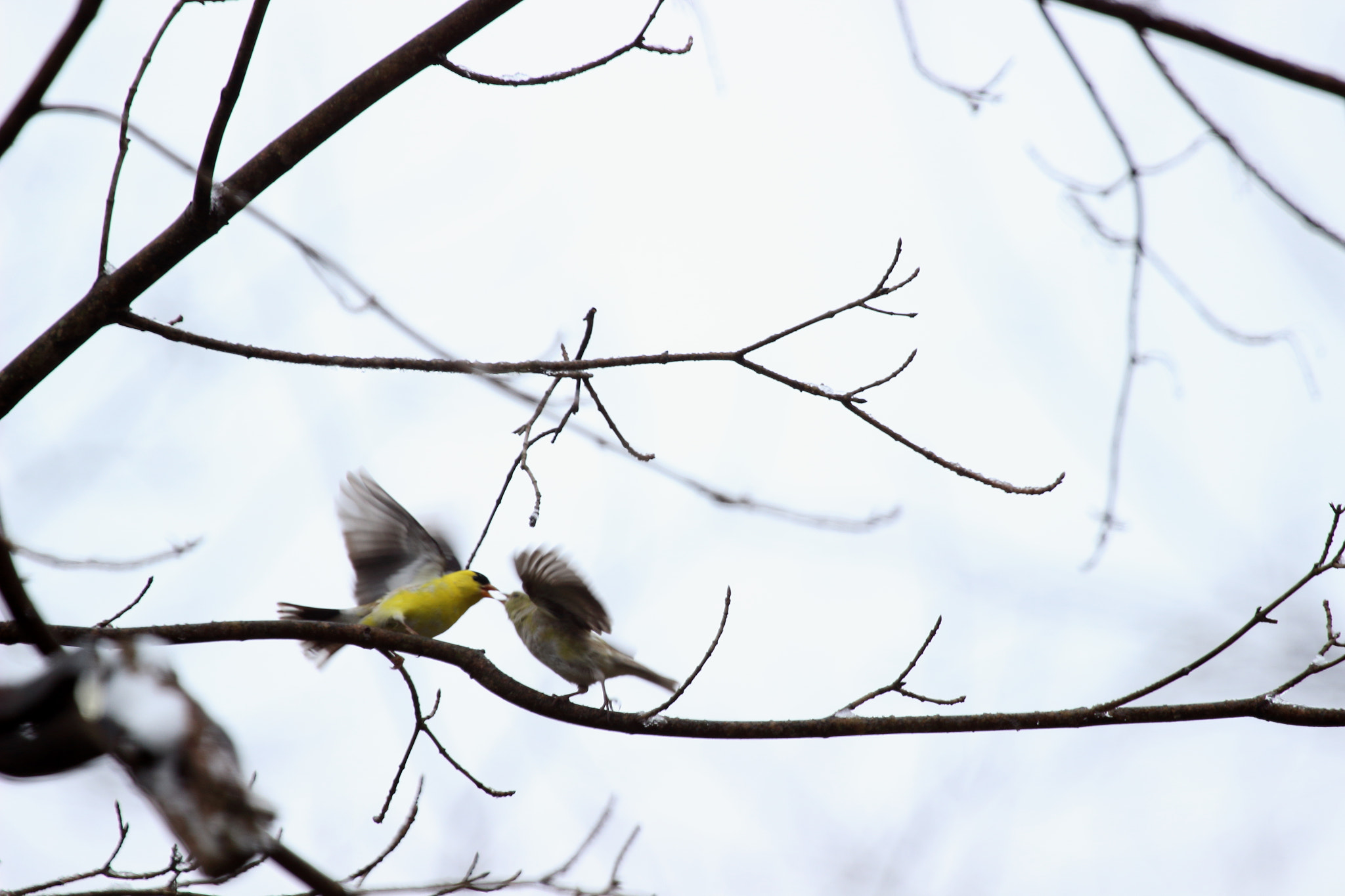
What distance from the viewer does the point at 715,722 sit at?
272 centimetres

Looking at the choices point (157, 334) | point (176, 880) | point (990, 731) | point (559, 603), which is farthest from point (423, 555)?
point (990, 731)

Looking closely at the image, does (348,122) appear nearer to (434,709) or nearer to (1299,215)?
(434,709)

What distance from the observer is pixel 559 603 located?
4051mm

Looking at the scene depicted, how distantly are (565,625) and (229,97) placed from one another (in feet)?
8.57

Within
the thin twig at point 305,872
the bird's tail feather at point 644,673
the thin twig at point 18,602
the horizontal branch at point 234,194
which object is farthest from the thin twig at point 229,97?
the bird's tail feather at point 644,673

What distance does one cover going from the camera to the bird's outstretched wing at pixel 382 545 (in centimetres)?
529

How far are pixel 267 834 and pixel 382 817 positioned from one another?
185 centimetres

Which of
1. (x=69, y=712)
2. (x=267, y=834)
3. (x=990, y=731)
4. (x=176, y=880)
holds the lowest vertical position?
(x=267, y=834)

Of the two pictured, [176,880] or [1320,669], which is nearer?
[1320,669]

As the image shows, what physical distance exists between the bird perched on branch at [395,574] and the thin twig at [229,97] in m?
2.91

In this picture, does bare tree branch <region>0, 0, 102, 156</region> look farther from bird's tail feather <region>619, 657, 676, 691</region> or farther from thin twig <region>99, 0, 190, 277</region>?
bird's tail feather <region>619, 657, 676, 691</region>

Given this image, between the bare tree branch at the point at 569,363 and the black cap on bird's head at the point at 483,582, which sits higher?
the black cap on bird's head at the point at 483,582

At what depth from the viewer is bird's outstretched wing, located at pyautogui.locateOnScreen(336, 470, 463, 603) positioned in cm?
529

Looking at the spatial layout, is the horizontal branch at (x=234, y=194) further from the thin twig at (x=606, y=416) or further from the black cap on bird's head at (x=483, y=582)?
the black cap on bird's head at (x=483, y=582)
